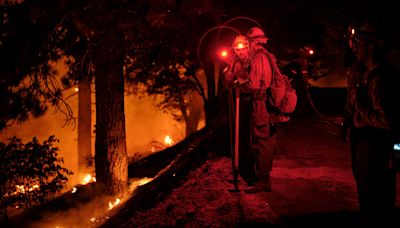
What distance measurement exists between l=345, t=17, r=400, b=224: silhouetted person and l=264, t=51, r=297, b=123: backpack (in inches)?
60.5

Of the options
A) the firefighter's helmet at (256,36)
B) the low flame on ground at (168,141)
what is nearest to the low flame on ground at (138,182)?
the firefighter's helmet at (256,36)

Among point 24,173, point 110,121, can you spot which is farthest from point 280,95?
point 24,173

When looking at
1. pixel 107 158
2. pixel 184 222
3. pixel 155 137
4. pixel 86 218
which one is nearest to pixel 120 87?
pixel 107 158

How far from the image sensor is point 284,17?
554 inches

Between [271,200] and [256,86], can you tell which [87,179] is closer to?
[271,200]

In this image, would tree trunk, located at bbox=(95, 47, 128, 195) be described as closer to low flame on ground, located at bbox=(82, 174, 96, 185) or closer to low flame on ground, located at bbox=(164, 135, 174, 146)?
low flame on ground, located at bbox=(82, 174, 96, 185)

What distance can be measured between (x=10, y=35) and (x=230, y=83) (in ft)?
15.7

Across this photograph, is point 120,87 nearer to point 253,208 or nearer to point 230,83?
point 230,83

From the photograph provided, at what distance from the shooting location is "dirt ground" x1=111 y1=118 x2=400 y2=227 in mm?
4582

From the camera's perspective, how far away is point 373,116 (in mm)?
3199

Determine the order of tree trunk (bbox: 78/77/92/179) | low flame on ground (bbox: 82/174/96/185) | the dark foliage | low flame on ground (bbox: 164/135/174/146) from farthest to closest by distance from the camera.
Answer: low flame on ground (bbox: 164/135/174/146), tree trunk (bbox: 78/77/92/179), low flame on ground (bbox: 82/174/96/185), the dark foliage

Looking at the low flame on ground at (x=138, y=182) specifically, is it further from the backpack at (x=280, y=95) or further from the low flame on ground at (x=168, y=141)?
the low flame on ground at (x=168, y=141)

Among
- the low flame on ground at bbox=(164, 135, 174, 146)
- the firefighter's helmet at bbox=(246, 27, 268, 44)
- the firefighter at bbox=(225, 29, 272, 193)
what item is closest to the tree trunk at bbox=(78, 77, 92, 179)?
the firefighter at bbox=(225, 29, 272, 193)

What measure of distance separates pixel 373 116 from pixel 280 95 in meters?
1.98
